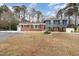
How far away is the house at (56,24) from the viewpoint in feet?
11.4

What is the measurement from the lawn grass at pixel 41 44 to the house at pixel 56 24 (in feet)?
0.22

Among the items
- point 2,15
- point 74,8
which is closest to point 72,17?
point 74,8

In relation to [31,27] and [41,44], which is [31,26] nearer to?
[31,27]

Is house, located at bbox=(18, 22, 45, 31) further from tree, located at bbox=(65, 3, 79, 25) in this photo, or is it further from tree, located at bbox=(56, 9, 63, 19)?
tree, located at bbox=(65, 3, 79, 25)

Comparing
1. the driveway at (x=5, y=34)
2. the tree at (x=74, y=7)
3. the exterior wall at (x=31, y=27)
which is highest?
the tree at (x=74, y=7)

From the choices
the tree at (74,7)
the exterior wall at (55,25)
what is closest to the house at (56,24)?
the exterior wall at (55,25)

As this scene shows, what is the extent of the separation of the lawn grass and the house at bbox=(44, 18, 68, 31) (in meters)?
0.07

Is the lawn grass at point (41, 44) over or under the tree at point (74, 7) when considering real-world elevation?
under

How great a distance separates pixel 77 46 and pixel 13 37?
692 mm

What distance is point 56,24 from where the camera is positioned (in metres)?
3.49

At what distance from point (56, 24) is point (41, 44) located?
0.88ft

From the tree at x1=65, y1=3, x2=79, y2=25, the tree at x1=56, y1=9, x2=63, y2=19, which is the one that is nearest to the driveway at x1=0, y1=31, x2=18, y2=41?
the tree at x1=56, y1=9, x2=63, y2=19

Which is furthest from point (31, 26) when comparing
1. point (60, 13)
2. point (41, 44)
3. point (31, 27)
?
point (60, 13)

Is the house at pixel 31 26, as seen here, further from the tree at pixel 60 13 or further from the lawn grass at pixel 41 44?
the tree at pixel 60 13
